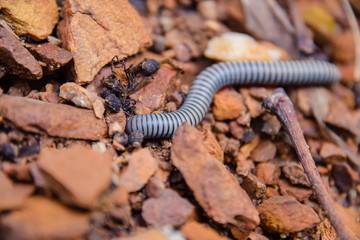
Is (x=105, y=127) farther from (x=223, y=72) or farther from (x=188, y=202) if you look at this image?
(x=223, y=72)

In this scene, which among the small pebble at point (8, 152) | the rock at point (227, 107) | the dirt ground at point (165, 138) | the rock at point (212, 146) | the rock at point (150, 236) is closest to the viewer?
the rock at point (150, 236)

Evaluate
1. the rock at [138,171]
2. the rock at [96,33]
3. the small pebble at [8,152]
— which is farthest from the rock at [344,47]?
the small pebble at [8,152]

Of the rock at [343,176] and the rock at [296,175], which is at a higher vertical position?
the rock at [296,175]

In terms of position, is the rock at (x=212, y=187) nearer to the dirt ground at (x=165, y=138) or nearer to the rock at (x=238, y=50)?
the dirt ground at (x=165, y=138)

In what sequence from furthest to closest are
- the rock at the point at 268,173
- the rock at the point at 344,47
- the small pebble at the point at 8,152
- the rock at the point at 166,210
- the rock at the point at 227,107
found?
1. the rock at the point at 344,47
2. the rock at the point at 227,107
3. the rock at the point at 268,173
4. the small pebble at the point at 8,152
5. the rock at the point at 166,210

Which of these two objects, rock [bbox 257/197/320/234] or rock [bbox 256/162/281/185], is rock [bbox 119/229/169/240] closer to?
rock [bbox 257/197/320/234]

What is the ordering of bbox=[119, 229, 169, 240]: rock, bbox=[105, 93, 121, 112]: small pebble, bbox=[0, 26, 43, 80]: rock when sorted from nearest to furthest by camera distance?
1. bbox=[119, 229, 169, 240]: rock
2. bbox=[0, 26, 43, 80]: rock
3. bbox=[105, 93, 121, 112]: small pebble

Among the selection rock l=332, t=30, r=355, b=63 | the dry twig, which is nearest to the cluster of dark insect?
the dry twig

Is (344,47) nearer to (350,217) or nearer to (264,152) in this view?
(264,152)
